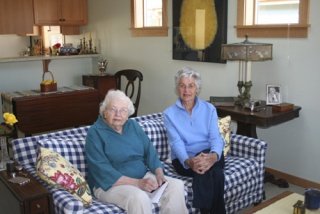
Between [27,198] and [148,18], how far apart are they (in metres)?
3.56

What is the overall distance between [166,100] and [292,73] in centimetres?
177

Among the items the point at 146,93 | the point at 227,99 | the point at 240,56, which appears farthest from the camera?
the point at 146,93

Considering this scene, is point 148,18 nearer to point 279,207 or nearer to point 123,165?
point 123,165

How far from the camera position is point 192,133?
2.67 m

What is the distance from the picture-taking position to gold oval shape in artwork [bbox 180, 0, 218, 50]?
3936 mm

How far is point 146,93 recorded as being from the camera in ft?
16.6

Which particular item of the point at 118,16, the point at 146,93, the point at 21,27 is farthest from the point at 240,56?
the point at 21,27

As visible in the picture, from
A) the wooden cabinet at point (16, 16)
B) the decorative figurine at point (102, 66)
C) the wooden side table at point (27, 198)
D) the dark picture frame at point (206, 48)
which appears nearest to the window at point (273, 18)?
the dark picture frame at point (206, 48)

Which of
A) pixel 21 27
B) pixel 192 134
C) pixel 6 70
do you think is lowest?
pixel 192 134

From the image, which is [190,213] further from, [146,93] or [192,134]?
[146,93]

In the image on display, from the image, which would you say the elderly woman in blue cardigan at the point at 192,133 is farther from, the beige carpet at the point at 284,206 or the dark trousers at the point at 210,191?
the beige carpet at the point at 284,206

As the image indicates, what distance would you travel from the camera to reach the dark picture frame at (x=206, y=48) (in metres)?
3.80

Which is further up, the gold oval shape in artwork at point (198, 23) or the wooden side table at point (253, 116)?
the gold oval shape in artwork at point (198, 23)

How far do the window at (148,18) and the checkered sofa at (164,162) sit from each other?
6.12ft
